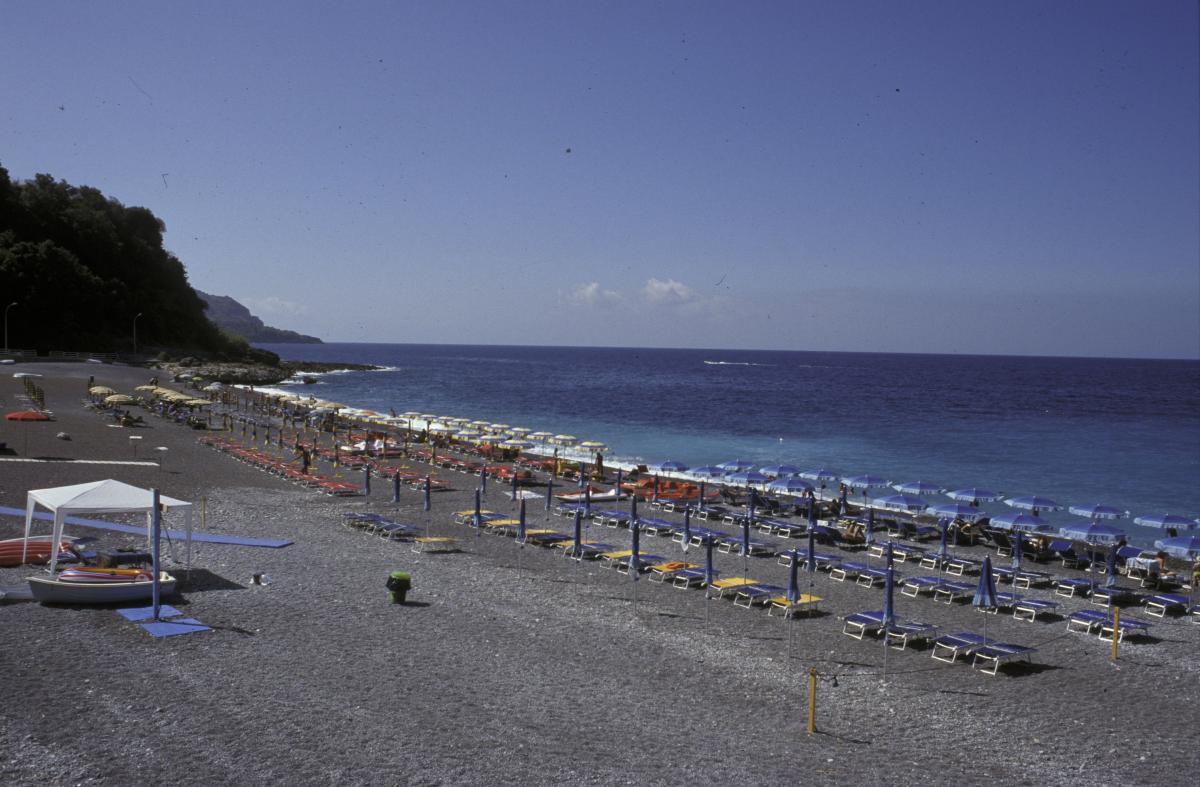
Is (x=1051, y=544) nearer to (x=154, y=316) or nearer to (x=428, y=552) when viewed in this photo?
(x=428, y=552)

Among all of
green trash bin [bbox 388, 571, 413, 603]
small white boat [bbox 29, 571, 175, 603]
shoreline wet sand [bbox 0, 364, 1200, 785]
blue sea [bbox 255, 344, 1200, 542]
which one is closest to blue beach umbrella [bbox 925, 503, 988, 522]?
shoreline wet sand [bbox 0, 364, 1200, 785]

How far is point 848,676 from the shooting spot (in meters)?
12.0

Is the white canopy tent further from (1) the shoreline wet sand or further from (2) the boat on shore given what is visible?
(1) the shoreline wet sand

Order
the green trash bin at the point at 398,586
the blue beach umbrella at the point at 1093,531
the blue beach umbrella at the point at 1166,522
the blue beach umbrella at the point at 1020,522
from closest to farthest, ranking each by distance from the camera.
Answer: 1. the green trash bin at the point at 398,586
2. the blue beach umbrella at the point at 1020,522
3. the blue beach umbrella at the point at 1093,531
4. the blue beach umbrella at the point at 1166,522

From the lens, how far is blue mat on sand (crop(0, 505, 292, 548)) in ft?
60.3

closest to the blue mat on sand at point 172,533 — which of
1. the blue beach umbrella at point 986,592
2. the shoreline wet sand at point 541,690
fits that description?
the shoreline wet sand at point 541,690

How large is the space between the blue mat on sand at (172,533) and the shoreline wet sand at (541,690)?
0.84 metres

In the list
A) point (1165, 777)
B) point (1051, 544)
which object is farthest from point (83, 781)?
point (1051, 544)

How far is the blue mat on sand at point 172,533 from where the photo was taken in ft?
60.3

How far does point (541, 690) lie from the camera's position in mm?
10828

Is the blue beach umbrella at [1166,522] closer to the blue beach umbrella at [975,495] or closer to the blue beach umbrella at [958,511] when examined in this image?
the blue beach umbrella at [975,495]

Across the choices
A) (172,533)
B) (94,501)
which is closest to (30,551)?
(94,501)

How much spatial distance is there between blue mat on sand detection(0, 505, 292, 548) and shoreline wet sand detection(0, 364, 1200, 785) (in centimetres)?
84

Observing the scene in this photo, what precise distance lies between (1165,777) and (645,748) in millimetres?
5599
